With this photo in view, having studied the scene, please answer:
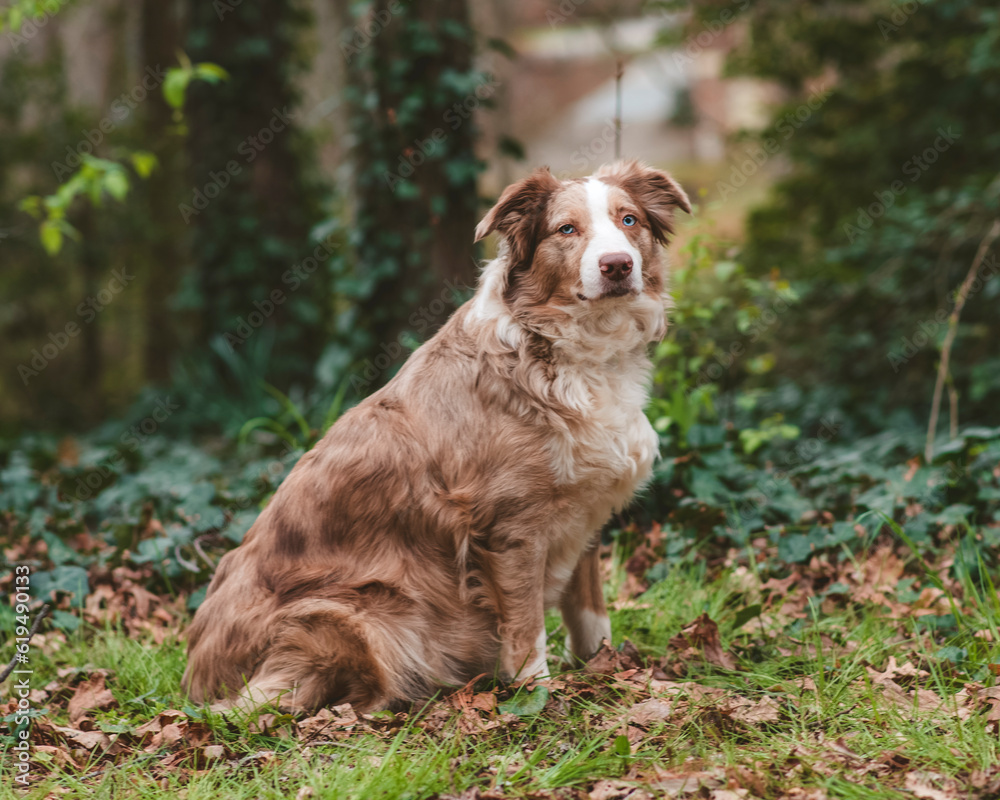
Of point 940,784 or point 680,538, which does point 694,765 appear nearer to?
point 940,784

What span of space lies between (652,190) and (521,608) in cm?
157

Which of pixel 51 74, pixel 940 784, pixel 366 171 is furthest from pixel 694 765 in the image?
pixel 51 74

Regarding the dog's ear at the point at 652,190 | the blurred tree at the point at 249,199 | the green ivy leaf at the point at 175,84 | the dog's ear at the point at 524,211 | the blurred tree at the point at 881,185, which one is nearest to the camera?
the dog's ear at the point at 524,211

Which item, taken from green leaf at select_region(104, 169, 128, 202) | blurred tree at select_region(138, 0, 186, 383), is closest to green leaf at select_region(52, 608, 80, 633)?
green leaf at select_region(104, 169, 128, 202)

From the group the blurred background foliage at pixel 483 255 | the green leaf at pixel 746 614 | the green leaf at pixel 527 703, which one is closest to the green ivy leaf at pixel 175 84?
the blurred background foliage at pixel 483 255

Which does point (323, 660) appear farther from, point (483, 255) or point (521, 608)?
point (483, 255)

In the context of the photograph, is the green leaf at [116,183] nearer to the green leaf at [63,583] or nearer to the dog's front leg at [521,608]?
the green leaf at [63,583]

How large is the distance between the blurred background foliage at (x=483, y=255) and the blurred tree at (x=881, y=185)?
22 mm

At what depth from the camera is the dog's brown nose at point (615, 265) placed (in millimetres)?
2779

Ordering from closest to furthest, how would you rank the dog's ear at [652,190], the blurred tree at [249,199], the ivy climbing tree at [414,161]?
1. the dog's ear at [652,190]
2. the ivy climbing tree at [414,161]
3. the blurred tree at [249,199]

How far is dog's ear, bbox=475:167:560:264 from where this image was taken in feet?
9.72

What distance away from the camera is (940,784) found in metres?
2.19

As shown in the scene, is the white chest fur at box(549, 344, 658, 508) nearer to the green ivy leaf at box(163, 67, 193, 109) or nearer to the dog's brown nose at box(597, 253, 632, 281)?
the dog's brown nose at box(597, 253, 632, 281)

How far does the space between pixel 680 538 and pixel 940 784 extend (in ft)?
5.98
